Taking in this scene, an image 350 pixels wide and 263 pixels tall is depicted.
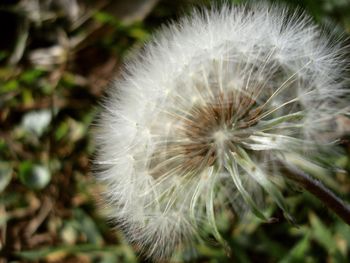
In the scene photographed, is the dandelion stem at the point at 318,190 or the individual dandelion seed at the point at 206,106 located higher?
the individual dandelion seed at the point at 206,106

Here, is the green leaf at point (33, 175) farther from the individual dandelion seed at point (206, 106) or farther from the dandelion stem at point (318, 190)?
the dandelion stem at point (318, 190)

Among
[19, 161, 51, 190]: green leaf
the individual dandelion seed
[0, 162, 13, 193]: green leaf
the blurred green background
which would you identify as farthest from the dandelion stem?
[0, 162, 13, 193]: green leaf

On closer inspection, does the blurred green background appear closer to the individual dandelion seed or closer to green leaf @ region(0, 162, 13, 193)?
green leaf @ region(0, 162, 13, 193)

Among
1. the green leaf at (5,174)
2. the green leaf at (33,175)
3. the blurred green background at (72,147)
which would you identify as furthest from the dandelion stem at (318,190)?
the green leaf at (5,174)

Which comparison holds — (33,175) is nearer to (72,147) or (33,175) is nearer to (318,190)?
(72,147)

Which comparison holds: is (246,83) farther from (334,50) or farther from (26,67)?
(26,67)

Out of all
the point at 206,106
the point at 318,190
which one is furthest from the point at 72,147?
the point at 318,190

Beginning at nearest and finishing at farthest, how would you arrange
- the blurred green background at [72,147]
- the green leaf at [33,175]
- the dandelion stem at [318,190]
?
the dandelion stem at [318,190]
the blurred green background at [72,147]
the green leaf at [33,175]
